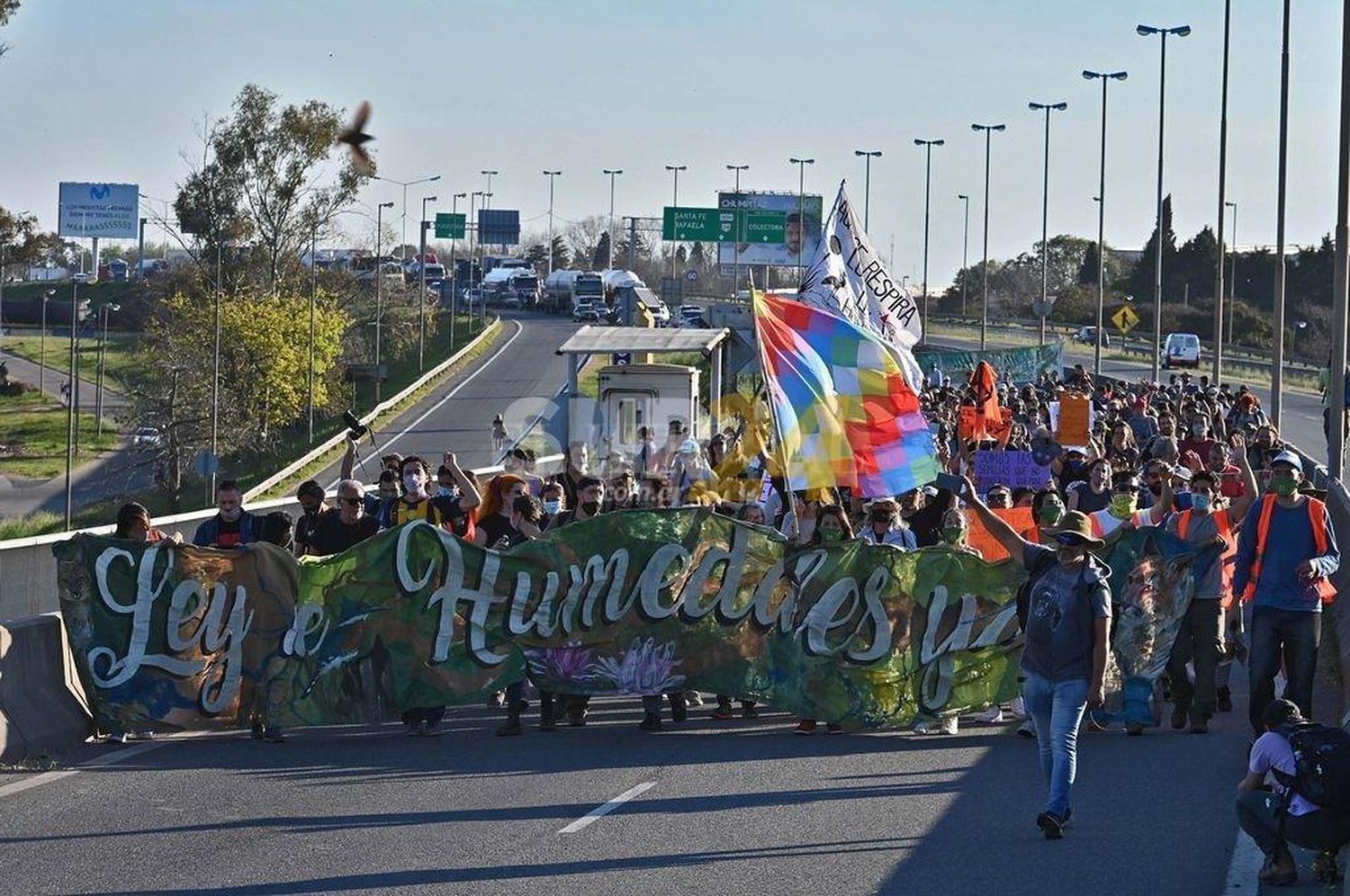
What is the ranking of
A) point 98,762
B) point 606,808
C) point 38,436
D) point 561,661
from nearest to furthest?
point 606,808, point 98,762, point 561,661, point 38,436

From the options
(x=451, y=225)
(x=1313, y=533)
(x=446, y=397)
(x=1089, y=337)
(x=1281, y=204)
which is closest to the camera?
(x=1313, y=533)

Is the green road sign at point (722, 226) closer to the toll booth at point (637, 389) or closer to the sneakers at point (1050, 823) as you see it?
the toll booth at point (637, 389)

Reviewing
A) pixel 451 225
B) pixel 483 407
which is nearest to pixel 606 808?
pixel 483 407

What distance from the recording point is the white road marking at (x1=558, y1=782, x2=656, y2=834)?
10742 millimetres

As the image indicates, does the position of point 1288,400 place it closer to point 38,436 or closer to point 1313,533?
point 38,436

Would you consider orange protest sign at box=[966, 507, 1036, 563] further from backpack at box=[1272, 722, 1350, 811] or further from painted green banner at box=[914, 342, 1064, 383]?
painted green banner at box=[914, 342, 1064, 383]

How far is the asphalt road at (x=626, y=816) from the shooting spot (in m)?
9.55

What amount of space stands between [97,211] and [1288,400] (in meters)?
81.7

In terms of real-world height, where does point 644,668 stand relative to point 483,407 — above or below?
below

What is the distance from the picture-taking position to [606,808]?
11305mm

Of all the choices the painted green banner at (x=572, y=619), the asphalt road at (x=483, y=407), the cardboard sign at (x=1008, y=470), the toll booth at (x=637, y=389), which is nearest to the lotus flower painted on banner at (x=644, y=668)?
the painted green banner at (x=572, y=619)

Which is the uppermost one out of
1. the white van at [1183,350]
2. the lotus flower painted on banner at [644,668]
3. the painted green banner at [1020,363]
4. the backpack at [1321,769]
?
the white van at [1183,350]

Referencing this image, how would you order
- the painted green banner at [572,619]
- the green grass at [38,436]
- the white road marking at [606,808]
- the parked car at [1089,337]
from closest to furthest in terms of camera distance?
the white road marking at [606,808] → the painted green banner at [572,619] → the green grass at [38,436] → the parked car at [1089,337]

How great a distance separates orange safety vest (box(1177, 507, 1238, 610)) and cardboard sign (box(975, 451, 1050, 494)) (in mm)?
8996
